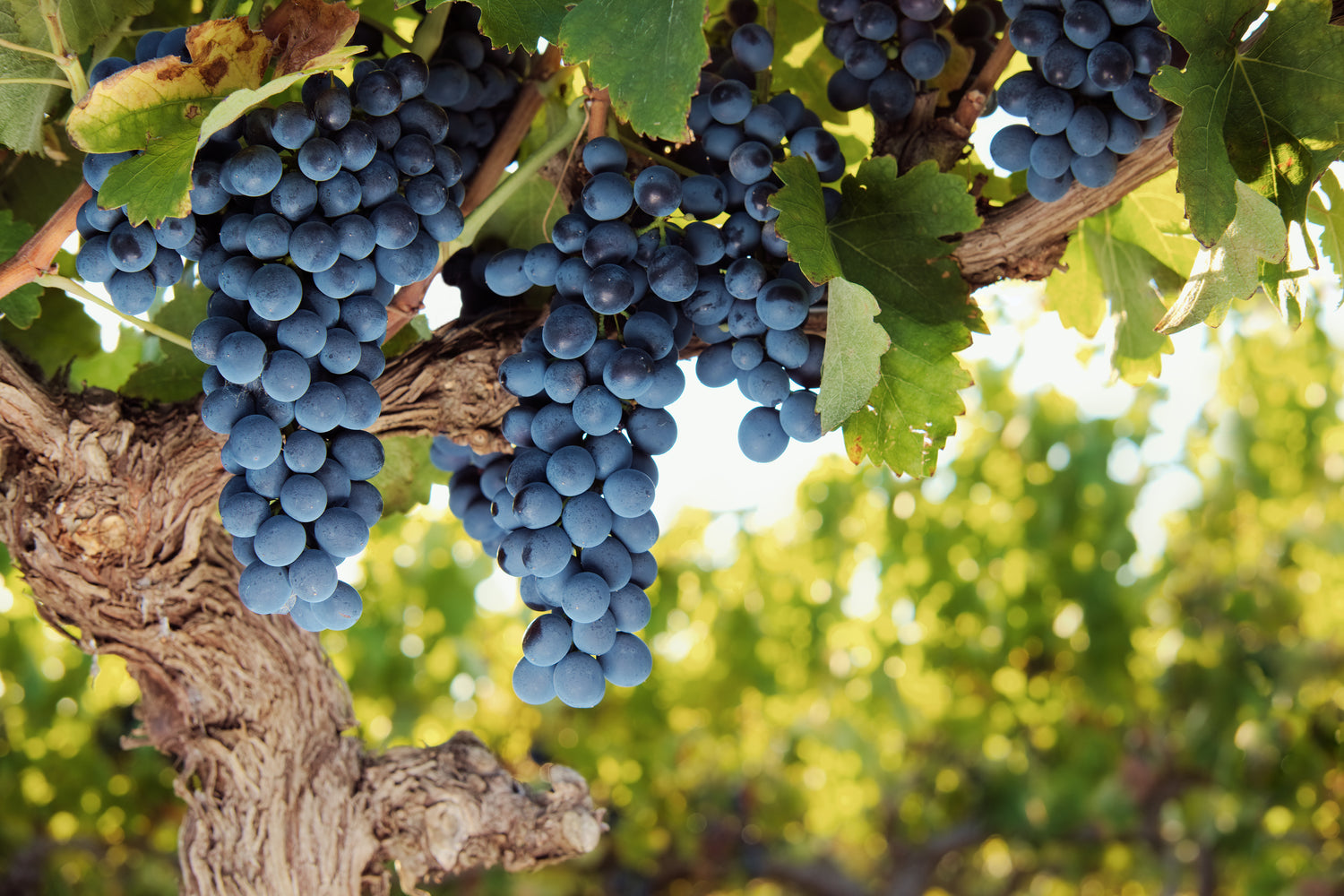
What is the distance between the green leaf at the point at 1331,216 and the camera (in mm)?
861

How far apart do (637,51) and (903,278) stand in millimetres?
320

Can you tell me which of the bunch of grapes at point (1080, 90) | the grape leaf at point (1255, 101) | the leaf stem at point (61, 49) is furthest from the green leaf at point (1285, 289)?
the leaf stem at point (61, 49)

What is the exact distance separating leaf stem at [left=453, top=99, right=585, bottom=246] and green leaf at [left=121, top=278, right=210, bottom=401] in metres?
0.33

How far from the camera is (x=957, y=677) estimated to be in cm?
430

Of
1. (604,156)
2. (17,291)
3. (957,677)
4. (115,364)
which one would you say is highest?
(604,156)

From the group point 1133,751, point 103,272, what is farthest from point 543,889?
point 103,272

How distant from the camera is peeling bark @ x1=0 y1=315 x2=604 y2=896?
90 centimetres

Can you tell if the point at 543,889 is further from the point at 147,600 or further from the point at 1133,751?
the point at 147,600

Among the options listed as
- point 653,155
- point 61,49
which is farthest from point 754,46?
point 61,49

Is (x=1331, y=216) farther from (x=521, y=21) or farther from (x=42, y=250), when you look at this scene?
(x=42, y=250)

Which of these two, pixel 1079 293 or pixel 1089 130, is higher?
pixel 1089 130

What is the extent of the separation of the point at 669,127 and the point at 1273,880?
418cm

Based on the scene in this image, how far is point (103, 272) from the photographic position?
77cm

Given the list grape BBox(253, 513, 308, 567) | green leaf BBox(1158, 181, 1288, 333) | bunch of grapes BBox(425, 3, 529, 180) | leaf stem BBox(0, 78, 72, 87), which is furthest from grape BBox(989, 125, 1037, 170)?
leaf stem BBox(0, 78, 72, 87)
